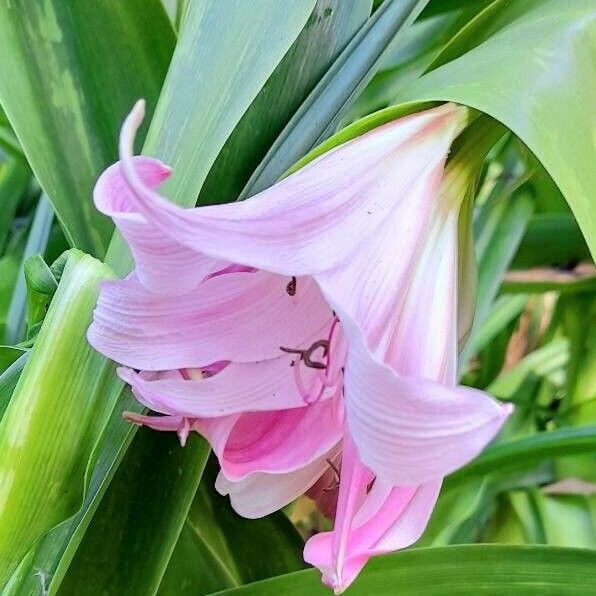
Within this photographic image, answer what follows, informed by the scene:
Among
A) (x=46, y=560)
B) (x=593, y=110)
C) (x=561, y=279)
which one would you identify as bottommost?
(x=46, y=560)

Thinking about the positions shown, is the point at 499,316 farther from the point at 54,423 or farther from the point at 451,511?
the point at 54,423

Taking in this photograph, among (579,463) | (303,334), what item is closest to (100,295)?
(303,334)

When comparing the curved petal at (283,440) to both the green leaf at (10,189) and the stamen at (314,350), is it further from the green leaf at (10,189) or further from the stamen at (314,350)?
the green leaf at (10,189)

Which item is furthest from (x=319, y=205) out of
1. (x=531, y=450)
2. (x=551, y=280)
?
(x=551, y=280)

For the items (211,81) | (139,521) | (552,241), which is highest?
(552,241)

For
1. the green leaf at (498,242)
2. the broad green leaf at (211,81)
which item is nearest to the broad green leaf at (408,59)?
the green leaf at (498,242)

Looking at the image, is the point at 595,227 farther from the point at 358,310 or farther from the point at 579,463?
the point at 579,463
